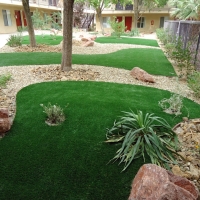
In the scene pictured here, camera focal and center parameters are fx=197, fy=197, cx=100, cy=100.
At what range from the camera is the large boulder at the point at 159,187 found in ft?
5.90

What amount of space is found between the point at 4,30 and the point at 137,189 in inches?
951

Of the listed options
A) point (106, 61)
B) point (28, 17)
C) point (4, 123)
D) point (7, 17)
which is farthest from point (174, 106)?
point (7, 17)

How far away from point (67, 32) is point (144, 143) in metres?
4.70

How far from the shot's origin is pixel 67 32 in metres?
6.36

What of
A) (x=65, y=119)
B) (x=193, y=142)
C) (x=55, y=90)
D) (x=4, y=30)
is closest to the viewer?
(x=193, y=142)

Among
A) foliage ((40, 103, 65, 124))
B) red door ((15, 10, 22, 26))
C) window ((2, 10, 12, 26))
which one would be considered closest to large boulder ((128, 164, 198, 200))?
foliage ((40, 103, 65, 124))

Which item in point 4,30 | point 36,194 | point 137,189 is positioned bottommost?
point 36,194

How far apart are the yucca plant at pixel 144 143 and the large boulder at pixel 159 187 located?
0.62 meters

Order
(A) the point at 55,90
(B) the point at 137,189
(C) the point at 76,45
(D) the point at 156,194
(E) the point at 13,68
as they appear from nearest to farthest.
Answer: (D) the point at 156,194, (B) the point at 137,189, (A) the point at 55,90, (E) the point at 13,68, (C) the point at 76,45

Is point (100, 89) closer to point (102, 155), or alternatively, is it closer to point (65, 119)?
point (65, 119)

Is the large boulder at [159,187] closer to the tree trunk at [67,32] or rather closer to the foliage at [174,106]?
the foliage at [174,106]

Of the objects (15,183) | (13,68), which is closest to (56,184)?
(15,183)

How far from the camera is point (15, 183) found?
2500 mm

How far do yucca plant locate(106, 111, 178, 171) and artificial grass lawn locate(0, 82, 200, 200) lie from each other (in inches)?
5.1
